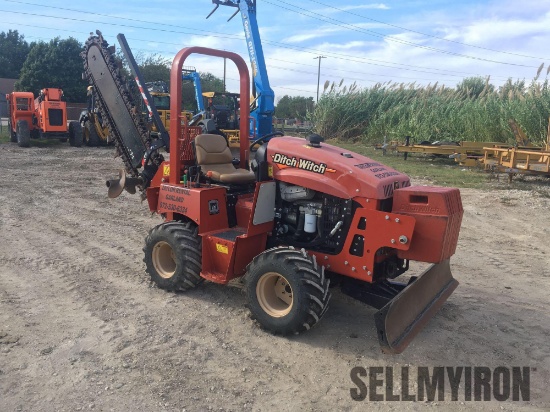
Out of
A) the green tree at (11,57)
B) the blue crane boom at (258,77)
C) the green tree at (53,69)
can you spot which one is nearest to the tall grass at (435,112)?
the blue crane boom at (258,77)

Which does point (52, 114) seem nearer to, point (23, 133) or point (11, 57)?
point (23, 133)

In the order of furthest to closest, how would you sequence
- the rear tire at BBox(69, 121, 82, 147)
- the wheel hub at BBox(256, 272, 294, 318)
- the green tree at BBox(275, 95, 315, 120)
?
the green tree at BBox(275, 95, 315, 120) < the rear tire at BBox(69, 121, 82, 147) < the wheel hub at BBox(256, 272, 294, 318)

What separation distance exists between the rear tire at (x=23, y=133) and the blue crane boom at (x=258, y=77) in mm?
9875

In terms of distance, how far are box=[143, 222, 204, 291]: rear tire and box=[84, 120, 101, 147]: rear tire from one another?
53.0 ft

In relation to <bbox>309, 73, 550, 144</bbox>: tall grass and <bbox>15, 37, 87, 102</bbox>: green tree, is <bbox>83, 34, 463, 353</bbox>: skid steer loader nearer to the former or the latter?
<bbox>309, 73, 550, 144</bbox>: tall grass

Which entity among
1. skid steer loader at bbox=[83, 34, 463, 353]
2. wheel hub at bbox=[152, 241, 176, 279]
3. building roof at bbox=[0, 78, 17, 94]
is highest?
building roof at bbox=[0, 78, 17, 94]

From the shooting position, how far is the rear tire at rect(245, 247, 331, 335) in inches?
147

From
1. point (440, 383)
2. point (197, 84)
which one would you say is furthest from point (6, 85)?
point (440, 383)

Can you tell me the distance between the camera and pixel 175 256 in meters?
4.72

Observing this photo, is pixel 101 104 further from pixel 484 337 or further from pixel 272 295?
pixel 484 337

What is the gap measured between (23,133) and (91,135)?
247cm

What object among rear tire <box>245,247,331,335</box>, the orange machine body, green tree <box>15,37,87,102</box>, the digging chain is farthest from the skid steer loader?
green tree <box>15,37,87,102</box>

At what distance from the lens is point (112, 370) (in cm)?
339

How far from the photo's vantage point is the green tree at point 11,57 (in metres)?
48.3
